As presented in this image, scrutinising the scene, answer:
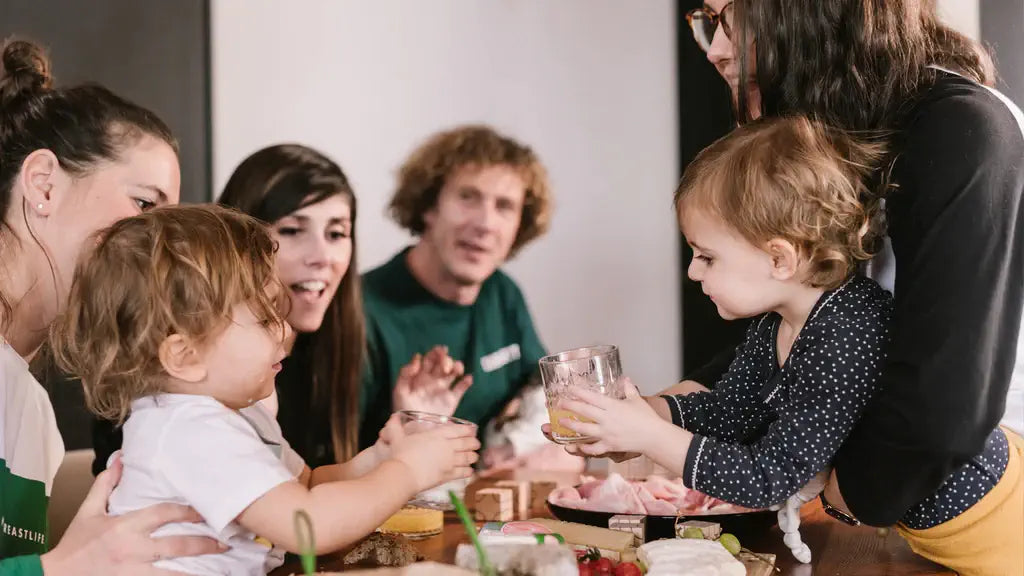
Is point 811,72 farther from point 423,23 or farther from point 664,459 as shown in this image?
point 423,23

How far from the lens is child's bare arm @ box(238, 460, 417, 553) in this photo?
1.38 metres

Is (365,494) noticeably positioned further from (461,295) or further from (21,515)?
(461,295)

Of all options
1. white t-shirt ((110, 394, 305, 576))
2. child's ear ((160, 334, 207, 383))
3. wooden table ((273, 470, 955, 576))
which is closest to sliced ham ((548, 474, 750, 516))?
wooden table ((273, 470, 955, 576))

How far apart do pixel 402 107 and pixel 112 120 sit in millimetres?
807

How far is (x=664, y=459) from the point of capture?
1532 millimetres

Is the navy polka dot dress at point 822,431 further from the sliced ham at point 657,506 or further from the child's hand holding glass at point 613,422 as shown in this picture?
the sliced ham at point 657,506

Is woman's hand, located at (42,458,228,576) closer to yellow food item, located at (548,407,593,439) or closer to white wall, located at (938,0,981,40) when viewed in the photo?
yellow food item, located at (548,407,593,439)

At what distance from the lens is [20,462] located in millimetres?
1762

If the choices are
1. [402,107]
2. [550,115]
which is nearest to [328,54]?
[402,107]

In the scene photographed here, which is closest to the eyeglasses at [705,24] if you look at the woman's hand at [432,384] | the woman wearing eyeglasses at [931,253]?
the woman wearing eyeglasses at [931,253]

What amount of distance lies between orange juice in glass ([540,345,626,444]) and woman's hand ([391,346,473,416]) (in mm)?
1059

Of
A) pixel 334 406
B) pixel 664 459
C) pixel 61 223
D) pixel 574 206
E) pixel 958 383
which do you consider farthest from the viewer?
pixel 574 206

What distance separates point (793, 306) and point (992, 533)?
432 mm

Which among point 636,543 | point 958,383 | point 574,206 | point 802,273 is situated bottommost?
point 636,543
